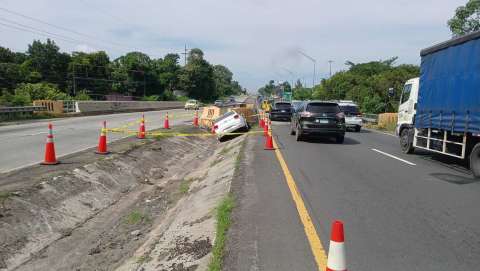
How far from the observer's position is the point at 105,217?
9234 mm

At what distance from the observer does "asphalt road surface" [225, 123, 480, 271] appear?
480cm

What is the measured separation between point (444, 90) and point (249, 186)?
268 inches

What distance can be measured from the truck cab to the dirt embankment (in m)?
7.17

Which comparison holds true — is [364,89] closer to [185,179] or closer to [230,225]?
[185,179]

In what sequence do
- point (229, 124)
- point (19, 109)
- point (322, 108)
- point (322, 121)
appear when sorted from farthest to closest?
point (19, 109) < point (229, 124) < point (322, 108) < point (322, 121)

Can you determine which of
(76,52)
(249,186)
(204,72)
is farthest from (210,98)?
(249,186)

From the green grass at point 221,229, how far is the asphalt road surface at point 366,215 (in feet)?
0.40

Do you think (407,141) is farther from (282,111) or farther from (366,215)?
(282,111)

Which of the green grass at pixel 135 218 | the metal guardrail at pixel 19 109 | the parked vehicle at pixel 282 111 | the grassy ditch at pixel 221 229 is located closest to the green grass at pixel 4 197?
the green grass at pixel 135 218

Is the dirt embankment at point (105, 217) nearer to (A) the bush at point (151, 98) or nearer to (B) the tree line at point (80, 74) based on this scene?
(B) the tree line at point (80, 74)

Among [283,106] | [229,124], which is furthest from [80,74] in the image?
[229,124]

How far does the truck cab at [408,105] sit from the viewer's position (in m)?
14.6

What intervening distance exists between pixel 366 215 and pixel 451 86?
6.73 m

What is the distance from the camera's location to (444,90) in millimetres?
11867
